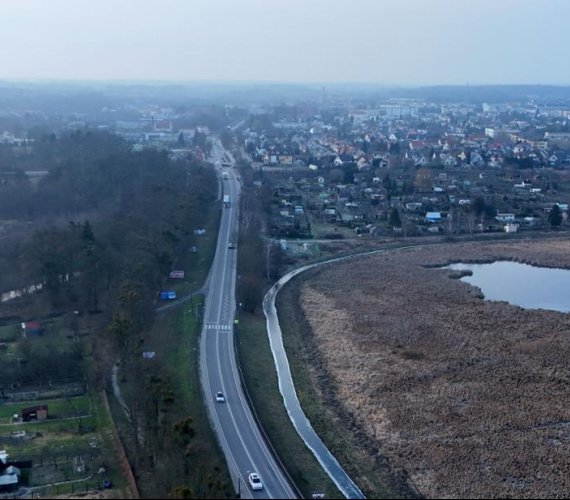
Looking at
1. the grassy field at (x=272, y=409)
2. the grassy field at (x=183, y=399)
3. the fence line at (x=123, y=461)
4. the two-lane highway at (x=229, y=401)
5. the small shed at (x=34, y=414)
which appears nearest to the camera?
the grassy field at (x=183, y=399)

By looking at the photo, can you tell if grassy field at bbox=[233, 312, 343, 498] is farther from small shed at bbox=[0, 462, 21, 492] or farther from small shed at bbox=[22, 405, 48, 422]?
small shed at bbox=[0, 462, 21, 492]

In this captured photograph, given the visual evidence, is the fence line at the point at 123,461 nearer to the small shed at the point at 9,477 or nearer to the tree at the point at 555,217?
the small shed at the point at 9,477

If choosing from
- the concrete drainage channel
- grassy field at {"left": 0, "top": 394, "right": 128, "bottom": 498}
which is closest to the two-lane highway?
the concrete drainage channel

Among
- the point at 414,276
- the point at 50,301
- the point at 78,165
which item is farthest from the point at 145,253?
the point at 78,165

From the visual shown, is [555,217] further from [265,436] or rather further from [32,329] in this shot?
[32,329]

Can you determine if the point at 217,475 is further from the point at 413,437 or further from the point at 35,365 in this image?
the point at 35,365

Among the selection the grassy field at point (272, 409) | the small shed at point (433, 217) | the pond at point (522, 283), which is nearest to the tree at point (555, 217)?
the small shed at point (433, 217)

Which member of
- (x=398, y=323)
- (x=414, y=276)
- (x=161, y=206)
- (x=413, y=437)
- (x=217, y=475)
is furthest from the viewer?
(x=161, y=206)
